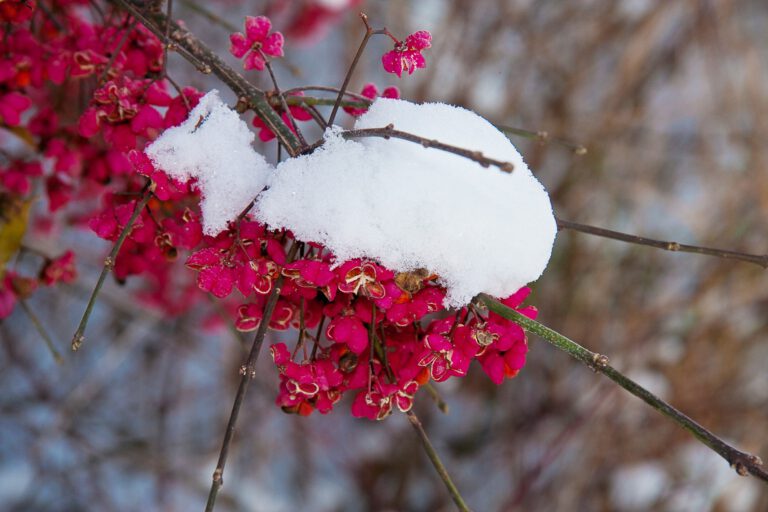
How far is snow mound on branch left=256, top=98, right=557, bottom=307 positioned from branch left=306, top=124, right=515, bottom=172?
4 cm

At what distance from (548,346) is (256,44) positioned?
208 cm

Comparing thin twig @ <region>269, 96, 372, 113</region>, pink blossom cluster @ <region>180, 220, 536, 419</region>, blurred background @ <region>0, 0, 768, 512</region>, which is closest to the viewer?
pink blossom cluster @ <region>180, 220, 536, 419</region>

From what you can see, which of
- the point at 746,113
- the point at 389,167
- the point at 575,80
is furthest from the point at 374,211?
the point at 746,113

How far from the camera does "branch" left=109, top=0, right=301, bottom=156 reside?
71 cm

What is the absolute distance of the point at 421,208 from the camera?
68 cm

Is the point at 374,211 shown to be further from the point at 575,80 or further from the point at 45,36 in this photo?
the point at 575,80

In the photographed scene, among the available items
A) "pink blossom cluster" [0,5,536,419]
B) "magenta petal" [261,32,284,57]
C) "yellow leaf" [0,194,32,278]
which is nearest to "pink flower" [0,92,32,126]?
"pink blossom cluster" [0,5,536,419]

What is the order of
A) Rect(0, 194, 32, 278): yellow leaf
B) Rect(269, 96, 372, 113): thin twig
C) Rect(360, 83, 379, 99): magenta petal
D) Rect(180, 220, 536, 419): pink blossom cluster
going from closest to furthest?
Rect(180, 220, 536, 419): pink blossom cluster, Rect(269, 96, 372, 113): thin twig, Rect(360, 83, 379, 99): magenta petal, Rect(0, 194, 32, 278): yellow leaf

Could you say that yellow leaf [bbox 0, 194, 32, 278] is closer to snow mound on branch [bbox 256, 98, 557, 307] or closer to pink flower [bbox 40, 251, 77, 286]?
pink flower [bbox 40, 251, 77, 286]

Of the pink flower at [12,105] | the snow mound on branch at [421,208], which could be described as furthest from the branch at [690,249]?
the pink flower at [12,105]

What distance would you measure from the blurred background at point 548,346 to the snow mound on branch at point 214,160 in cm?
159

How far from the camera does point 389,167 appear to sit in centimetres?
70

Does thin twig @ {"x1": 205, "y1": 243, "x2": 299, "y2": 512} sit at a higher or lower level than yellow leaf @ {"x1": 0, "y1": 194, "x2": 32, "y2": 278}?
lower

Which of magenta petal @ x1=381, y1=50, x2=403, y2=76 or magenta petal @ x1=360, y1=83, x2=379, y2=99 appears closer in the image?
magenta petal @ x1=381, y1=50, x2=403, y2=76
